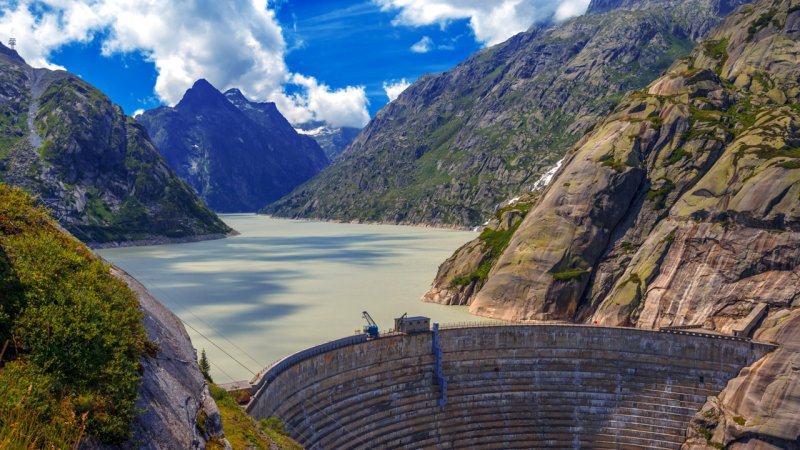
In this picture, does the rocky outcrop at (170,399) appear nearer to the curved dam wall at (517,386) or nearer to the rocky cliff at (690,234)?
the curved dam wall at (517,386)

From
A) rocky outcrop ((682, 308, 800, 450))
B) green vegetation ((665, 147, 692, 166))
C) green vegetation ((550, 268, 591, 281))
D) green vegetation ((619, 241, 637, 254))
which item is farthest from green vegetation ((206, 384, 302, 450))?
green vegetation ((665, 147, 692, 166))

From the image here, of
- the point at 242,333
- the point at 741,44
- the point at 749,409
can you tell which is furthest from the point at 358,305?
the point at 741,44

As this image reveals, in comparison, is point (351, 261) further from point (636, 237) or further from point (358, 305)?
point (636, 237)

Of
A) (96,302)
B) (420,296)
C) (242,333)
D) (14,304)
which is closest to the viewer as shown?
(14,304)

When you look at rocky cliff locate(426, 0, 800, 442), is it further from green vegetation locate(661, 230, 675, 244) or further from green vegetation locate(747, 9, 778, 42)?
green vegetation locate(747, 9, 778, 42)

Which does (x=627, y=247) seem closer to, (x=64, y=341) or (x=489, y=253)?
(x=489, y=253)

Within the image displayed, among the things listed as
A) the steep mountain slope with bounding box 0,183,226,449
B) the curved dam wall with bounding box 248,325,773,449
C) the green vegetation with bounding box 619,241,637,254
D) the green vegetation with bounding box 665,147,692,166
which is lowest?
the curved dam wall with bounding box 248,325,773,449
